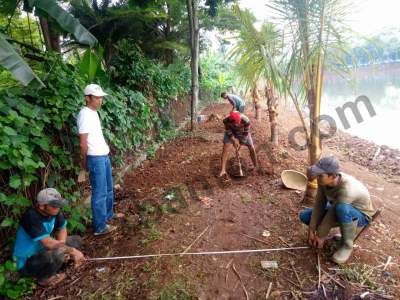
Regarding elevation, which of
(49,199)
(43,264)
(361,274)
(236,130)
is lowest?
(361,274)

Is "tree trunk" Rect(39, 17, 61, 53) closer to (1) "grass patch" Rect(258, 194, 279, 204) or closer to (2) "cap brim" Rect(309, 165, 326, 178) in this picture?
(1) "grass patch" Rect(258, 194, 279, 204)

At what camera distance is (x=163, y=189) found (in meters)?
4.49

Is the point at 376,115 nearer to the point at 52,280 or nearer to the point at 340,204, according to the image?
the point at 340,204

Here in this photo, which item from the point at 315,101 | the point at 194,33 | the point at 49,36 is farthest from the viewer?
the point at 194,33

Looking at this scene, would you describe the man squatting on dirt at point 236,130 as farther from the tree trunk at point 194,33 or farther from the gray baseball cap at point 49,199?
the tree trunk at point 194,33

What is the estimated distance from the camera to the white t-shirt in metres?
2.99

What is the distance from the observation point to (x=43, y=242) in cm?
237

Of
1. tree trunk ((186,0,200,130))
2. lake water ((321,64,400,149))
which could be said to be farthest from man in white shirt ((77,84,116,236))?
tree trunk ((186,0,200,130))

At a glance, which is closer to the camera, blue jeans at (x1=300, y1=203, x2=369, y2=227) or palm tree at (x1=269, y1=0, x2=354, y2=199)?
blue jeans at (x1=300, y1=203, x2=369, y2=227)

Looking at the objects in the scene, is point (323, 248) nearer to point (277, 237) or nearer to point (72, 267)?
point (277, 237)

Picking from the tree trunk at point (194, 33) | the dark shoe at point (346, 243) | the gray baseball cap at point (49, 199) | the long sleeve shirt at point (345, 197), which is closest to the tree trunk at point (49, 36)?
the tree trunk at point (194, 33)

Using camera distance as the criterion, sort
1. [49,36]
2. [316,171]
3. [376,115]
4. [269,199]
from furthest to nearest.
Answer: [376,115], [49,36], [269,199], [316,171]

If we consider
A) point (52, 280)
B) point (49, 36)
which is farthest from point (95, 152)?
point (49, 36)

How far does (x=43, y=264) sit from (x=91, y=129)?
4.65 ft
